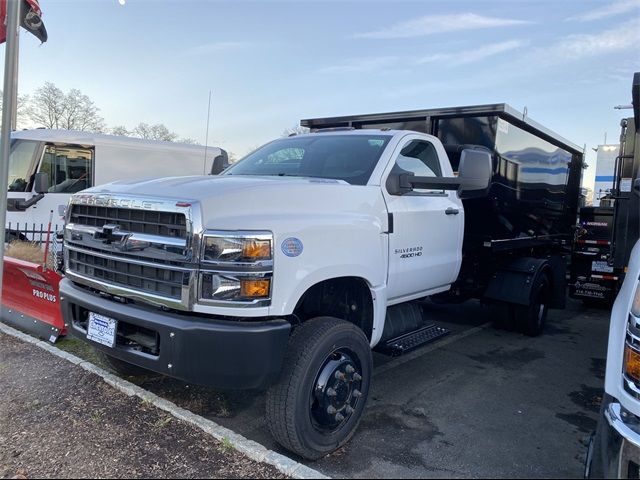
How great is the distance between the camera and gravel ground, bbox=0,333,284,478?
9.82 feet

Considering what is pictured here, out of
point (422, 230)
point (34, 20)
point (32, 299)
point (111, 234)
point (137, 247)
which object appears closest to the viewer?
point (137, 247)

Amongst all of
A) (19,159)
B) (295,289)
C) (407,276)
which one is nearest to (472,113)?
(407,276)

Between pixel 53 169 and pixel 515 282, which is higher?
pixel 53 169

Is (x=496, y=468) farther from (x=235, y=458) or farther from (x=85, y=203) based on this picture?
(x=85, y=203)

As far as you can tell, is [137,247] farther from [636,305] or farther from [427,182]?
[636,305]

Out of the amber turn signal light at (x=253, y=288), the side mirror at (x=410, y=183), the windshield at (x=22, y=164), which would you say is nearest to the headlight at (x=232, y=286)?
the amber turn signal light at (x=253, y=288)

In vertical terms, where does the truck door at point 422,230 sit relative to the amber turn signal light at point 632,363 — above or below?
above

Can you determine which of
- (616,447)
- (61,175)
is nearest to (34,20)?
(61,175)

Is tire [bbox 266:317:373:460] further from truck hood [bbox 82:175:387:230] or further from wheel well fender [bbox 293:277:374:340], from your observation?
truck hood [bbox 82:175:387:230]

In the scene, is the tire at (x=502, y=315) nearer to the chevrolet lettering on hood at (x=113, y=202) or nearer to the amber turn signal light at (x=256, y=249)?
the amber turn signal light at (x=256, y=249)

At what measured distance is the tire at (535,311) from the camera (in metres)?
6.27

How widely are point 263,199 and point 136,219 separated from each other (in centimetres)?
82

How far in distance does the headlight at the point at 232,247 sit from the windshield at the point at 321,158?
127 cm

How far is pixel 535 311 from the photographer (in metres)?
6.46
